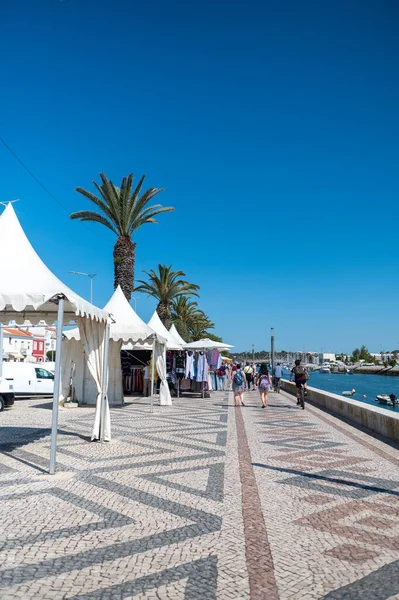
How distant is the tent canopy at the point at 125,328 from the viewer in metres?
15.1

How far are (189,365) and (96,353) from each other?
464 inches

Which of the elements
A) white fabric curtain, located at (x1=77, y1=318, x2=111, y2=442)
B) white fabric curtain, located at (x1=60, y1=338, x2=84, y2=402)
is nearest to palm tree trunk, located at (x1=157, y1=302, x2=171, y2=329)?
white fabric curtain, located at (x1=60, y1=338, x2=84, y2=402)

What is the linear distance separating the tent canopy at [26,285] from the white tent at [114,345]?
5.59m

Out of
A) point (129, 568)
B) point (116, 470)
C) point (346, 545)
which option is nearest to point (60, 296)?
point (116, 470)

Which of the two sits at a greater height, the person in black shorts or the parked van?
the person in black shorts

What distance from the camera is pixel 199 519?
4.57 m

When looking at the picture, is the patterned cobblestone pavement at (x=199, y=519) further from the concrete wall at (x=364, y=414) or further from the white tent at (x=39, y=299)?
the white tent at (x=39, y=299)

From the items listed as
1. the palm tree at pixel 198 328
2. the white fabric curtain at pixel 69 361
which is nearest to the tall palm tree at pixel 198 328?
the palm tree at pixel 198 328

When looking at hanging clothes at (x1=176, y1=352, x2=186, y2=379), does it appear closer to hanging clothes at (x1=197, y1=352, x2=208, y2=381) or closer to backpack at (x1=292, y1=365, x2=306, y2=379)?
hanging clothes at (x1=197, y1=352, x2=208, y2=381)

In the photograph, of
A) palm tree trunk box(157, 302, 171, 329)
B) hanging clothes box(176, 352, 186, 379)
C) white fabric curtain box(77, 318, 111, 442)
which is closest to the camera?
white fabric curtain box(77, 318, 111, 442)

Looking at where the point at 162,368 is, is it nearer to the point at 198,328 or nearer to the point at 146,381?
the point at 146,381

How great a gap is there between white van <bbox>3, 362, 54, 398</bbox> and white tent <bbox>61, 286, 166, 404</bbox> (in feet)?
11.0

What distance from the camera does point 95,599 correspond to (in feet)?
9.70

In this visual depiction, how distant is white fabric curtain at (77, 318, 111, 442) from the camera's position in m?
8.85
